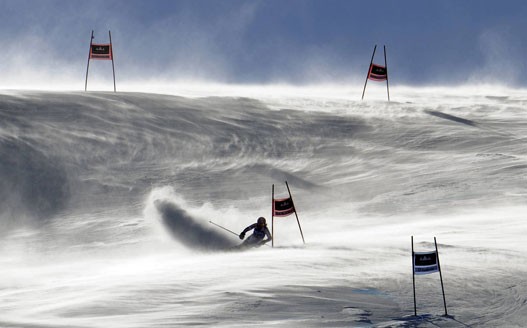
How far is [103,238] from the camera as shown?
74.9 ft

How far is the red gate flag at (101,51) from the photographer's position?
3712 cm

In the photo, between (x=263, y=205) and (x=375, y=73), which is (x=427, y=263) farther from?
(x=375, y=73)

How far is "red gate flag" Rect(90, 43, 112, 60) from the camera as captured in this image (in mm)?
37125

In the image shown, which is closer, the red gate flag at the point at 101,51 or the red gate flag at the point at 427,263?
the red gate flag at the point at 427,263

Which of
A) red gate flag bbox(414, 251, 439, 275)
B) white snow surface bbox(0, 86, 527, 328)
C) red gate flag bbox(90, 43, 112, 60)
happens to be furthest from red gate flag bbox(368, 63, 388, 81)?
red gate flag bbox(414, 251, 439, 275)

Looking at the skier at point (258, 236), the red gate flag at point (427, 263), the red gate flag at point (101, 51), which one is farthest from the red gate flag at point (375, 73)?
the red gate flag at point (427, 263)

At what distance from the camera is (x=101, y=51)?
3712 centimetres

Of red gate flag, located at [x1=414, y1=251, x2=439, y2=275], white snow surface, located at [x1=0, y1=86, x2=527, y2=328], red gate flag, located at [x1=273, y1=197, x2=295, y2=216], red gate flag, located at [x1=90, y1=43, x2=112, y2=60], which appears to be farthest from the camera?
red gate flag, located at [x1=90, y1=43, x2=112, y2=60]

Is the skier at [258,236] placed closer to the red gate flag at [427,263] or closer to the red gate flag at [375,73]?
the red gate flag at [427,263]

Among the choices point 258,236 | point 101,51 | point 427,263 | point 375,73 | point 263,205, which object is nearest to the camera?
point 427,263

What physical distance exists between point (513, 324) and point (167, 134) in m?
21.3

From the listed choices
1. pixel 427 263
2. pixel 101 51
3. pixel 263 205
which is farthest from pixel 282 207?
pixel 101 51

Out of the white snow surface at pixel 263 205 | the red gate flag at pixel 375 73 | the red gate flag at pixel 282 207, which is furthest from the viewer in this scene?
the red gate flag at pixel 375 73

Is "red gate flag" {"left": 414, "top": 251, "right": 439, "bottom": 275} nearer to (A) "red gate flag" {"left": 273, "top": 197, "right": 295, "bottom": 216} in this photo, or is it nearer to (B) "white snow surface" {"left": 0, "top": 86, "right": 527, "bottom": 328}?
(B) "white snow surface" {"left": 0, "top": 86, "right": 527, "bottom": 328}
